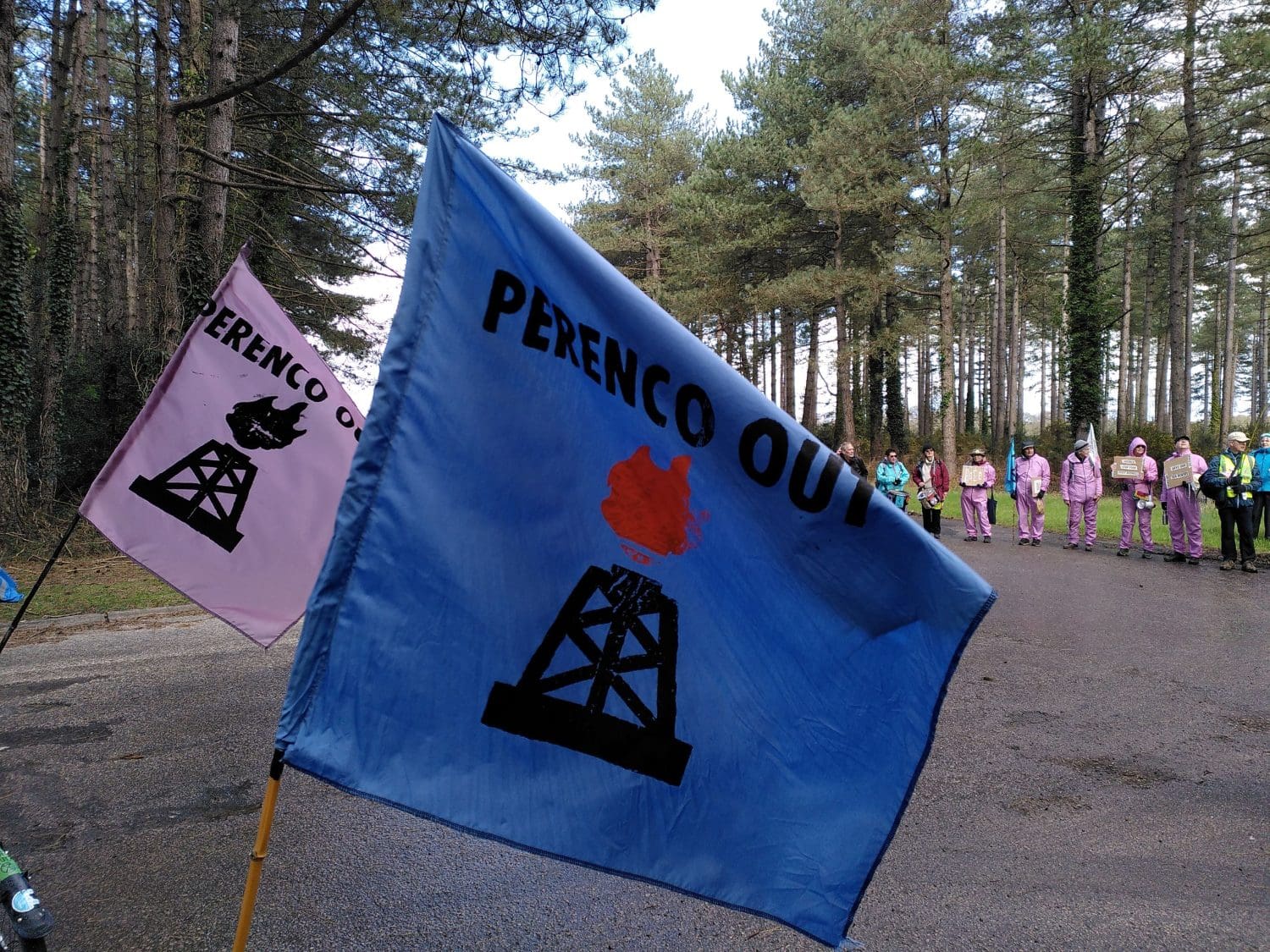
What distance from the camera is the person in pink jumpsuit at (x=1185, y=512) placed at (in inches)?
475

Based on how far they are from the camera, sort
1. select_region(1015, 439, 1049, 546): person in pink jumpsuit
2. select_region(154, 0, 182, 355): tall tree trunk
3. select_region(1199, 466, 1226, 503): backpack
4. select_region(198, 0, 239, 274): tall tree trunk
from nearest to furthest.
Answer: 1. select_region(154, 0, 182, 355): tall tree trunk
2. select_region(198, 0, 239, 274): tall tree trunk
3. select_region(1199, 466, 1226, 503): backpack
4. select_region(1015, 439, 1049, 546): person in pink jumpsuit

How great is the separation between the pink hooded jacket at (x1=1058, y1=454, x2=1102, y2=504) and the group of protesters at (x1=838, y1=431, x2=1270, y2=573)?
0.05 feet

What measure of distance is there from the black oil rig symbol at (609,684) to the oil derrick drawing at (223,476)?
98.4 inches

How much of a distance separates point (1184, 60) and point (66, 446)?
2944 cm

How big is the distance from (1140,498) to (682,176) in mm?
33141

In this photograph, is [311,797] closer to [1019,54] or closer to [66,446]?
[66,446]

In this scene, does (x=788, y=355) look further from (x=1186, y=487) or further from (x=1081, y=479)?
(x=1186, y=487)

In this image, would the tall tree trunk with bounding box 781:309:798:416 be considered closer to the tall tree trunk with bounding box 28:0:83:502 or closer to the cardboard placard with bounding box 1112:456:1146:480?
the cardboard placard with bounding box 1112:456:1146:480

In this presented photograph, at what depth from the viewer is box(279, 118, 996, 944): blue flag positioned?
159 centimetres

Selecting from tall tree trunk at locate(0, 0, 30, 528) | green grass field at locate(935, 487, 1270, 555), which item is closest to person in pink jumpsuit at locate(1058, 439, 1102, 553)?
green grass field at locate(935, 487, 1270, 555)

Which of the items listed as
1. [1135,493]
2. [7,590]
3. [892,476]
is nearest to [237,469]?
[7,590]

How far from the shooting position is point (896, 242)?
28312 millimetres

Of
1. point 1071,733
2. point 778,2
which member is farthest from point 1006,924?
point 778,2

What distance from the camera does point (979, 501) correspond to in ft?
49.1
